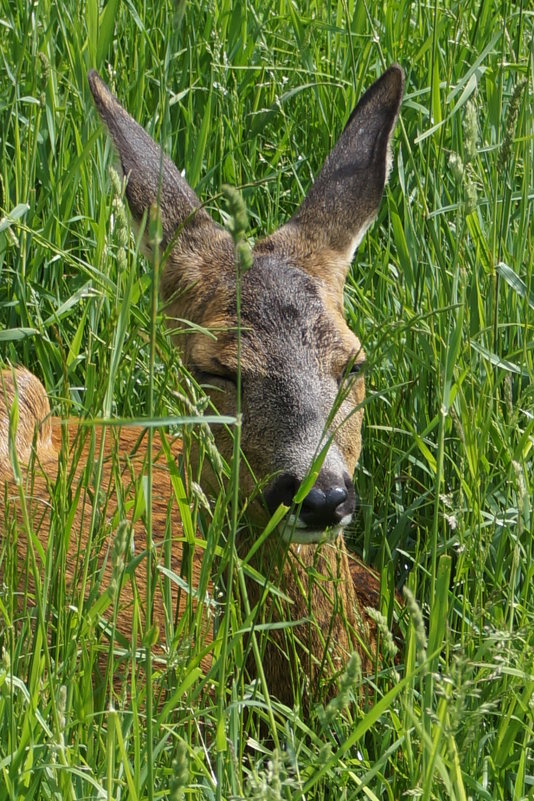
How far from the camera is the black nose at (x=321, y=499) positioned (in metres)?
3.00

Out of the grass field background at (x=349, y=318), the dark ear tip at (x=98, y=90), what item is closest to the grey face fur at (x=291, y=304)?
the dark ear tip at (x=98, y=90)

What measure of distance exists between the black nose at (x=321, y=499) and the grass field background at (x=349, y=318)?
0.45ft

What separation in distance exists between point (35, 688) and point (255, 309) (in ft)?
4.48

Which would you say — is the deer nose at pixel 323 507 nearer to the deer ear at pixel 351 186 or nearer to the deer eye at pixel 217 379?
the deer eye at pixel 217 379

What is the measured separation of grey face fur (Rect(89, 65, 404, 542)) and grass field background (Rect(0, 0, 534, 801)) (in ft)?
0.46

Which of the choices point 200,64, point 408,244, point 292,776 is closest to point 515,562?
point 292,776

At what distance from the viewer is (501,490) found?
3.47 metres

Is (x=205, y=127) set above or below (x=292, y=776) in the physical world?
above

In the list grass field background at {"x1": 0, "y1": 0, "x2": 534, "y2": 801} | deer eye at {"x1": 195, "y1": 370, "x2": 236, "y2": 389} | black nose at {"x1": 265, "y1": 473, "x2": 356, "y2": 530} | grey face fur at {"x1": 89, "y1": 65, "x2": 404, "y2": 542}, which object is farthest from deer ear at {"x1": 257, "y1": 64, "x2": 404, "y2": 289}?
black nose at {"x1": 265, "y1": 473, "x2": 356, "y2": 530}

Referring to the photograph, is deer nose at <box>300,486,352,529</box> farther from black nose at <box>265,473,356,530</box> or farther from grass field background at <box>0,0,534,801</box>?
grass field background at <box>0,0,534,801</box>

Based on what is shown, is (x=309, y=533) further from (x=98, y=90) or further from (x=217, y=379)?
(x=98, y=90)

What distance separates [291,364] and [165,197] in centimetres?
81

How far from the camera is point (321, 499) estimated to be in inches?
118

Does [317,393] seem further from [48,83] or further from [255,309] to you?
[48,83]
